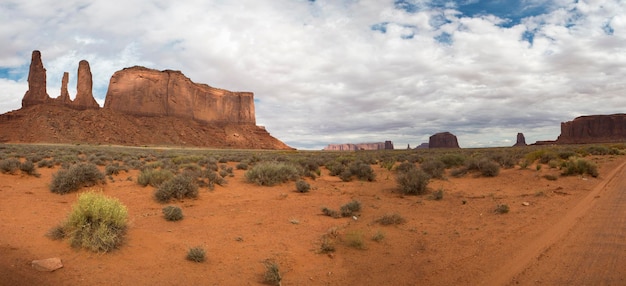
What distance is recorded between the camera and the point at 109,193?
412 inches

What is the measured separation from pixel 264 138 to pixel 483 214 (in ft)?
374

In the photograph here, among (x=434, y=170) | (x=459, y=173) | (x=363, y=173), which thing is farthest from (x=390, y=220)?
(x=459, y=173)

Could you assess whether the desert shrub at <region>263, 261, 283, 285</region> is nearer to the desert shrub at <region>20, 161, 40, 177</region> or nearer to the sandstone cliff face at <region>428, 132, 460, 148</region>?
the desert shrub at <region>20, 161, 40, 177</region>

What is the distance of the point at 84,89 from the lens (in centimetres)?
9450

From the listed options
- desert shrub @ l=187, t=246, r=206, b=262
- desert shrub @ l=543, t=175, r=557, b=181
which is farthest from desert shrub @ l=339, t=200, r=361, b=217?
desert shrub @ l=543, t=175, r=557, b=181

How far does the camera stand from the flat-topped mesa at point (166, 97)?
328 feet

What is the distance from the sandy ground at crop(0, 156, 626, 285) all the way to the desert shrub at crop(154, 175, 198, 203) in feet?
0.85

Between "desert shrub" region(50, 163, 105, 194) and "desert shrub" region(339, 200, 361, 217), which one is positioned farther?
"desert shrub" region(50, 163, 105, 194)

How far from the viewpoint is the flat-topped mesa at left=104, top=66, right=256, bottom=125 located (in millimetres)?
100000

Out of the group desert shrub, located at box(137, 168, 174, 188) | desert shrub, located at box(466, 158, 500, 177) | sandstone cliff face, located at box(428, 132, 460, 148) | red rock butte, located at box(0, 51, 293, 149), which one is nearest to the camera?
desert shrub, located at box(137, 168, 174, 188)

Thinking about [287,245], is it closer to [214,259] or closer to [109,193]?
[214,259]

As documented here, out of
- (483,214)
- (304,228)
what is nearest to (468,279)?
(304,228)

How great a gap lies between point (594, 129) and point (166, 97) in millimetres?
135113

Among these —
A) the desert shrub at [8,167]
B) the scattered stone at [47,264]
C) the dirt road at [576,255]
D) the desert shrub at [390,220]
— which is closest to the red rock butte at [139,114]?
the desert shrub at [8,167]
